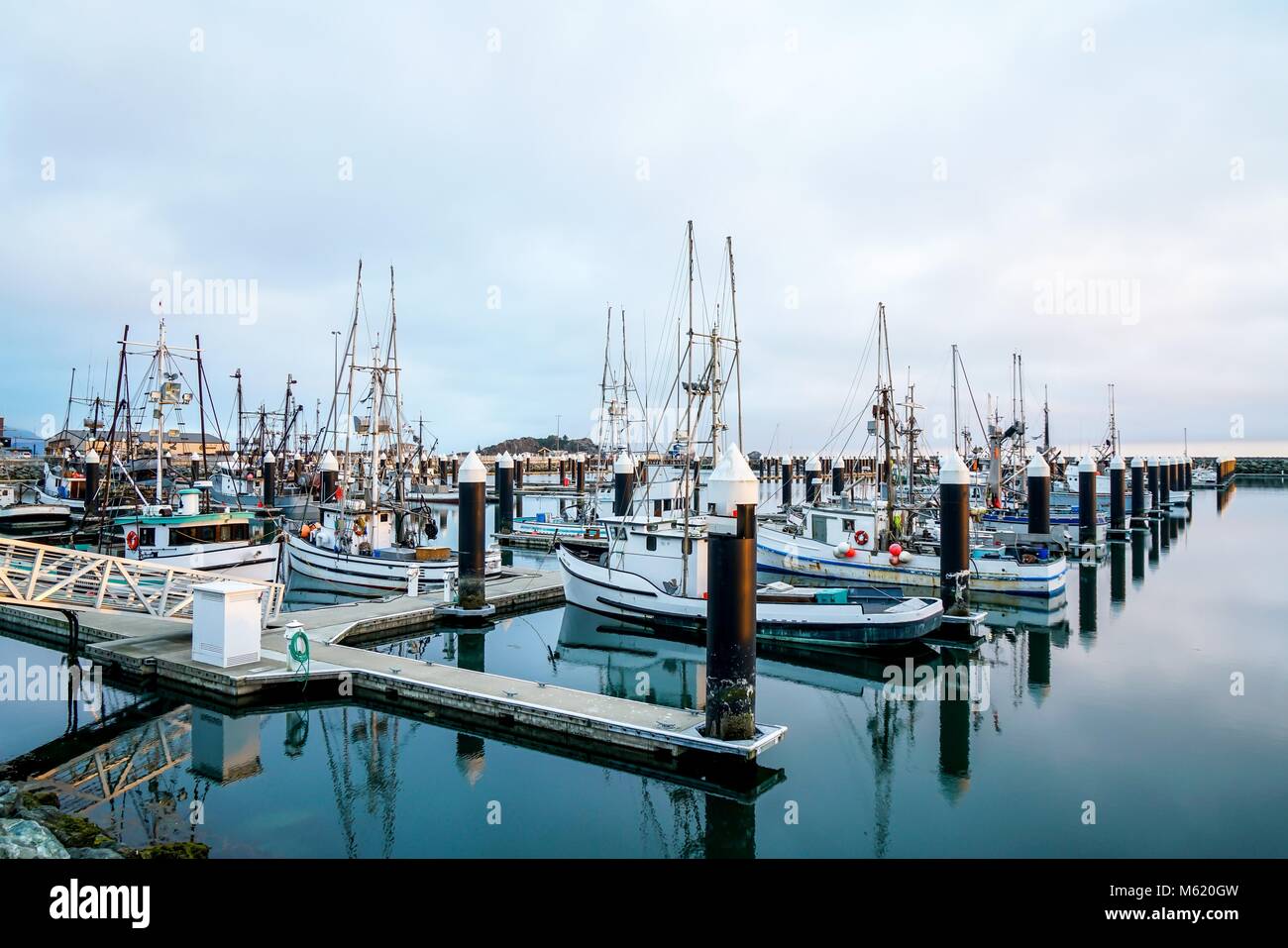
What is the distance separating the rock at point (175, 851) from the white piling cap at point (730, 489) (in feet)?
25.2

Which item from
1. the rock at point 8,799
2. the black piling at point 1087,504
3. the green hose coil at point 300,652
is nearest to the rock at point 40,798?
the rock at point 8,799

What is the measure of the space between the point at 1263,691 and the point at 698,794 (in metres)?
13.4

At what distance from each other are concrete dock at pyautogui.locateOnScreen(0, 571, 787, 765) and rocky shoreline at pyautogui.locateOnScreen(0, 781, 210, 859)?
4.61 m

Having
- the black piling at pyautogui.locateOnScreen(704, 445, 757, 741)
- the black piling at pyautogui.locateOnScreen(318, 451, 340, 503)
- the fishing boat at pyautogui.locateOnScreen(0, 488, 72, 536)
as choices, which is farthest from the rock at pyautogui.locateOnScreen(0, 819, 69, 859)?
the fishing boat at pyautogui.locateOnScreen(0, 488, 72, 536)

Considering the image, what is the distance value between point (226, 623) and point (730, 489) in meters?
10.9

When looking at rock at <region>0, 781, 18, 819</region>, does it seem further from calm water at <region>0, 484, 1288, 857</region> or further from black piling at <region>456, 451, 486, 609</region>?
black piling at <region>456, 451, 486, 609</region>

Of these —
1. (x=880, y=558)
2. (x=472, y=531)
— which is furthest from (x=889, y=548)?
(x=472, y=531)

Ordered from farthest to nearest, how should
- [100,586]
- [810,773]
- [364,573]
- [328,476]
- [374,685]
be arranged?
1. [328,476]
2. [364,573]
3. [100,586]
4. [374,685]
5. [810,773]

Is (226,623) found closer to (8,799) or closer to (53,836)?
(8,799)

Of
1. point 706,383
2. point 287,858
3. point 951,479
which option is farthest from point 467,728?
point 951,479

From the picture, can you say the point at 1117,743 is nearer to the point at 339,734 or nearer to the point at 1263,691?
the point at 1263,691

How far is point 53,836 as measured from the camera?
8.38 meters

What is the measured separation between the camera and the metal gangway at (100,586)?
17469mm
